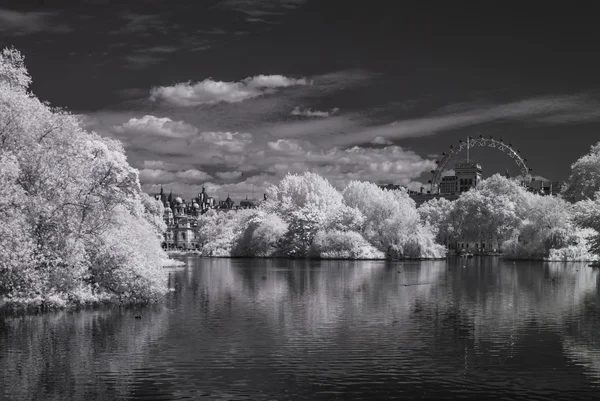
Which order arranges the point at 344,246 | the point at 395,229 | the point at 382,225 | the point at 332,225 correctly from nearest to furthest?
Result: the point at 395,229
the point at 382,225
the point at 344,246
the point at 332,225

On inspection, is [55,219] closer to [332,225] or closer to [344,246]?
[344,246]

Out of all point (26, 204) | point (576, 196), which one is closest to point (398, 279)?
point (26, 204)

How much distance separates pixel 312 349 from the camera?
3061 centimetres

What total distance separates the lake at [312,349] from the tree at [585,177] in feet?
200

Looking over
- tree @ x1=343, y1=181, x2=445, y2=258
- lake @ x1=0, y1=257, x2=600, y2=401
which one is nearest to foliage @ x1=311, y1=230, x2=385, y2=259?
tree @ x1=343, y1=181, x2=445, y2=258

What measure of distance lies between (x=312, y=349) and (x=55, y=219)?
1913cm

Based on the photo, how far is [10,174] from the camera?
124 ft

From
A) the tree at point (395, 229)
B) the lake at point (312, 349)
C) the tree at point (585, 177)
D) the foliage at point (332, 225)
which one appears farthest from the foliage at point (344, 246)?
the lake at point (312, 349)

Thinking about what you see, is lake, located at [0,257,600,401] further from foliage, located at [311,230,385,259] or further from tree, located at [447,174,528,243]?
tree, located at [447,174,528,243]

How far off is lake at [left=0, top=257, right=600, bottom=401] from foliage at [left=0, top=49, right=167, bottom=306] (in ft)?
7.86

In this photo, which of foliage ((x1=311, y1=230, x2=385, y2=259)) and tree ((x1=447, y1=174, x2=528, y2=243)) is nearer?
foliage ((x1=311, y1=230, x2=385, y2=259))

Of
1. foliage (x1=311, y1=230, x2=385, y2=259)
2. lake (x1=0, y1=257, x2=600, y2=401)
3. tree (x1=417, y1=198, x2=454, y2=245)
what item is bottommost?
lake (x1=0, y1=257, x2=600, y2=401)

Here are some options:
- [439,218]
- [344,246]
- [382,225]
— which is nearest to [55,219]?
[344,246]

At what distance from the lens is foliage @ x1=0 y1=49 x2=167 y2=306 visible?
1540 inches
